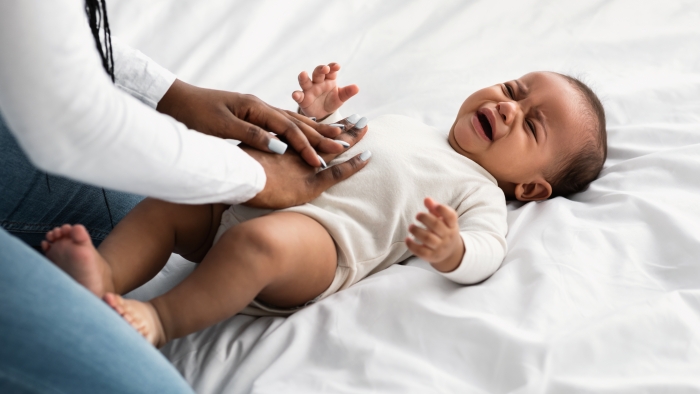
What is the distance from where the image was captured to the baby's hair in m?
1.33

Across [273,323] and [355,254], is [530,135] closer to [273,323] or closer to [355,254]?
[355,254]

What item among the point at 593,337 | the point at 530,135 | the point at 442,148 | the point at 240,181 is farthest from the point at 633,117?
the point at 240,181

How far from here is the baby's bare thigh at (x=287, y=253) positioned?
0.92 metres

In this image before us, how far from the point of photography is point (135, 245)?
0.97m

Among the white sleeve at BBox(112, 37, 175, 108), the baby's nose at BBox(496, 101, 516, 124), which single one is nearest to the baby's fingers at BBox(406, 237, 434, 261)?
the baby's nose at BBox(496, 101, 516, 124)

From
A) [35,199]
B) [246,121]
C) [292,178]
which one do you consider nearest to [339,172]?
[292,178]

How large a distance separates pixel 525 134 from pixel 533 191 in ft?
0.45

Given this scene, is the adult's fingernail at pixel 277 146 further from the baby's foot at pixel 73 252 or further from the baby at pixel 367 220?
the baby's foot at pixel 73 252

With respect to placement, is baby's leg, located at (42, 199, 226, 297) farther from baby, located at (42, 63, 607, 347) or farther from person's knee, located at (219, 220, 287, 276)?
person's knee, located at (219, 220, 287, 276)

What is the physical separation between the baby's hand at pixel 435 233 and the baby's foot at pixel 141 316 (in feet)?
1.28

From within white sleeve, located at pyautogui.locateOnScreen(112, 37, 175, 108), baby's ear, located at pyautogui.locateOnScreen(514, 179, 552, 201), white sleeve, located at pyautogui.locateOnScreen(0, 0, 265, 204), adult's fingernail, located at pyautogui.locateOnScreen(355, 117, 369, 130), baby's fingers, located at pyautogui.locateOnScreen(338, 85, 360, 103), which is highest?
white sleeve, located at pyautogui.locateOnScreen(0, 0, 265, 204)

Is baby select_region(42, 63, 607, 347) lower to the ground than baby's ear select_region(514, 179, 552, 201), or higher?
higher

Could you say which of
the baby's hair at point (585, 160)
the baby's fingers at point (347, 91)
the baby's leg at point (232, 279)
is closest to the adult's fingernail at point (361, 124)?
the baby's fingers at point (347, 91)

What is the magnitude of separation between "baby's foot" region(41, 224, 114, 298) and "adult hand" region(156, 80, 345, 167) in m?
0.37
